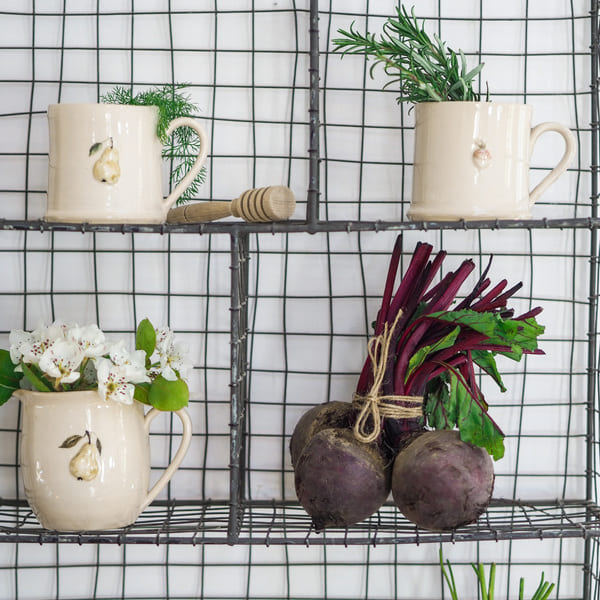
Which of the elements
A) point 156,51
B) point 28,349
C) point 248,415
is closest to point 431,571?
point 248,415

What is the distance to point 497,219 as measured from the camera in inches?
36.2

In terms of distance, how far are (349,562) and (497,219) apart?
0.60 m

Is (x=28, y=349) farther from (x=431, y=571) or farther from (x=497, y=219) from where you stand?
(x=431, y=571)

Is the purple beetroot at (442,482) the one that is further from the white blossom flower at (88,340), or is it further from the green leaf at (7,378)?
the green leaf at (7,378)

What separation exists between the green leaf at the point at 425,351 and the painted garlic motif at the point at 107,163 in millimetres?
437

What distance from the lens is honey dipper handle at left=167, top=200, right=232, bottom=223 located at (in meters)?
0.97

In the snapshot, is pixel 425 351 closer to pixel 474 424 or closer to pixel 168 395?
pixel 474 424

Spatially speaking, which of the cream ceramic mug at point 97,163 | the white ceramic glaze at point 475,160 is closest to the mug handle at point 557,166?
the white ceramic glaze at point 475,160

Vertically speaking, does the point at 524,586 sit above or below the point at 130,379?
below

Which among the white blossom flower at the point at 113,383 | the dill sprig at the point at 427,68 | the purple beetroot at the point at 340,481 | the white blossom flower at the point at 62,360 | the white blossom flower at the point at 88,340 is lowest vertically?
the purple beetroot at the point at 340,481

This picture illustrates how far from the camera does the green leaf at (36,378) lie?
0.92 meters

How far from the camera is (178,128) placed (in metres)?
1.04

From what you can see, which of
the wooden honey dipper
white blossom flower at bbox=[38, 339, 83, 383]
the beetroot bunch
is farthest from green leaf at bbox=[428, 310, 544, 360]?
white blossom flower at bbox=[38, 339, 83, 383]

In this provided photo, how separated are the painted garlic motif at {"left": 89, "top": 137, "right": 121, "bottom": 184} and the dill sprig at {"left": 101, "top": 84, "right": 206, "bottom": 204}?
2.7 inches
